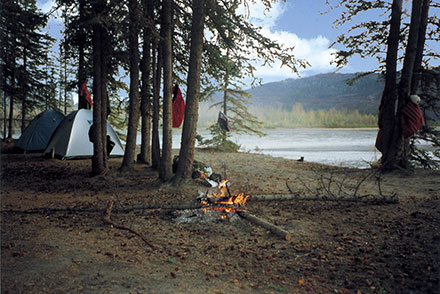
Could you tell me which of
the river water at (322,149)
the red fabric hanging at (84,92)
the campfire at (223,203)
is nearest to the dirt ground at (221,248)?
the campfire at (223,203)

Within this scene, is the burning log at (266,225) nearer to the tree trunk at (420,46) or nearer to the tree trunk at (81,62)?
the tree trunk at (81,62)

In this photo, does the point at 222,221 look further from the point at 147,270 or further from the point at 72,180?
the point at 72,180

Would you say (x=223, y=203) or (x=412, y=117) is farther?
(x=412, y=117)

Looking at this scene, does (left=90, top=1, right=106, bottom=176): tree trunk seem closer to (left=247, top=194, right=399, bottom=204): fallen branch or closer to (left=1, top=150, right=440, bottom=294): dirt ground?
(left=1, top=150, right=440, bottom=294): dirt ground

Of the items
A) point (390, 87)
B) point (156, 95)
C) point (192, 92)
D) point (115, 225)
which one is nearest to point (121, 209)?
point (115, 225)

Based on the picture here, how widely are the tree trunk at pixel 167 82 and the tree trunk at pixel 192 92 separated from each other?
792mm

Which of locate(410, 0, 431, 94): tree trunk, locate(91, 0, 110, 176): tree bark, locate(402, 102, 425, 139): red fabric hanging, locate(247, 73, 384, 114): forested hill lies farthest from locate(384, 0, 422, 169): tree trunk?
locate(247, 73, 384, 114): forested hill

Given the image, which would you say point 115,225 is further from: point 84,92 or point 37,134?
point 37,134

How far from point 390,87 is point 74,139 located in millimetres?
13110

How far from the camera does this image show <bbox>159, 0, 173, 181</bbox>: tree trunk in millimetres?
9164

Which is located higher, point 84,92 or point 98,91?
point 84,92

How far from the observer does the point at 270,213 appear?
6559 mm

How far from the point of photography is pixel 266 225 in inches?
222

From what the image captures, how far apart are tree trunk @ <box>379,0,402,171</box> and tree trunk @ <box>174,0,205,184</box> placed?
276 inches
